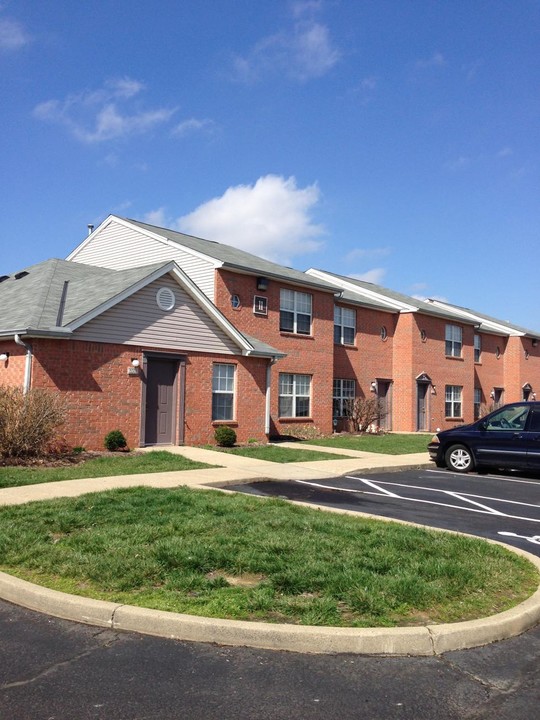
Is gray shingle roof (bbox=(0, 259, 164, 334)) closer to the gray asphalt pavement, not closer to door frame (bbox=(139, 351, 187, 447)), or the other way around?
door frame (bbox=(139, 351, 187, 447))

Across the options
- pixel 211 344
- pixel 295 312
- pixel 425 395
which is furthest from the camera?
pixel 425 395

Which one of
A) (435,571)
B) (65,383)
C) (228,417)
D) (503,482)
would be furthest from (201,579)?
(228,417)

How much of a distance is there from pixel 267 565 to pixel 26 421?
941 centimetres

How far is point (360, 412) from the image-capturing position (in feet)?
89.9

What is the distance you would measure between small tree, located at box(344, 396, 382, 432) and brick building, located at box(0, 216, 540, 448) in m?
0.44

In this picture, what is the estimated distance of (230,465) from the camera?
1438cm

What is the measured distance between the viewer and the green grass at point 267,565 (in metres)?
5.00

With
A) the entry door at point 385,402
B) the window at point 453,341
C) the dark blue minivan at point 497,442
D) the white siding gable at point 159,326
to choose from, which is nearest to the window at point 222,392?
the white siding gable at point 159,326

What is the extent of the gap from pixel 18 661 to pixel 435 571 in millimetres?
3414

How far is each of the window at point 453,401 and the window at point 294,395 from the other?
10817mm

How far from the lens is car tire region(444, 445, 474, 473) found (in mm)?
15273

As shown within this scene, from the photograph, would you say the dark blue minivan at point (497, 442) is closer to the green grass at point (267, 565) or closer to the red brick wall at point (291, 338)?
the green grass at point (267, 565)

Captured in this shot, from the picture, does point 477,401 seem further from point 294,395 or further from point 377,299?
point 294,395

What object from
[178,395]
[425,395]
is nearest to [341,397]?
[425,395]
